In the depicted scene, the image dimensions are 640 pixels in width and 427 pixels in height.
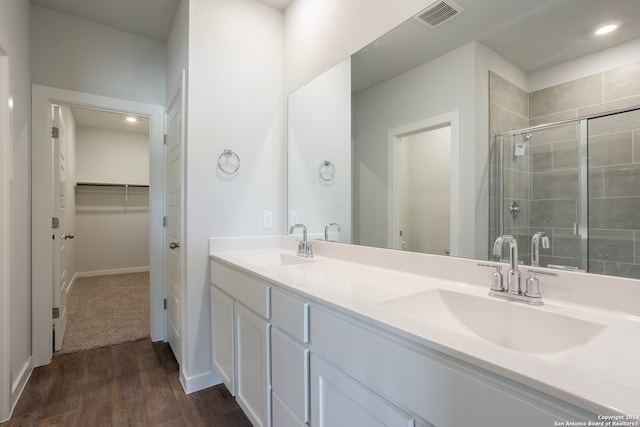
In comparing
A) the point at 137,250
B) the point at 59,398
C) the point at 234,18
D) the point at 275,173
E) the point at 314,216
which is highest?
the point at 234,18

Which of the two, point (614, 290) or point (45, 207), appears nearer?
point (614, 290)

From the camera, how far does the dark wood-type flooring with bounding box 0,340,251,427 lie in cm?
170

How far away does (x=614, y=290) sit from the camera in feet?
2.78

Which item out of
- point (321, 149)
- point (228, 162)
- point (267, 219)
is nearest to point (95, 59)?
point (228, 162)

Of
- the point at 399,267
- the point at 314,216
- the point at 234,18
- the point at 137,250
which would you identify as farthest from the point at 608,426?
the point at 137,250

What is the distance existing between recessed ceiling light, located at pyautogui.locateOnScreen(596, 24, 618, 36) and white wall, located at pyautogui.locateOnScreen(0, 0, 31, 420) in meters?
2.53

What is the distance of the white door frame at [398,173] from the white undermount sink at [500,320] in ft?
0.88

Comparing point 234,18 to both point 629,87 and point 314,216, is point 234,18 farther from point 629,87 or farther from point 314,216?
point 629,87

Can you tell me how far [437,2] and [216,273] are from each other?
177 cm

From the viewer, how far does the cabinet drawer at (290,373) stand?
1.08 m

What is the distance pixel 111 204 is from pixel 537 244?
240 inches

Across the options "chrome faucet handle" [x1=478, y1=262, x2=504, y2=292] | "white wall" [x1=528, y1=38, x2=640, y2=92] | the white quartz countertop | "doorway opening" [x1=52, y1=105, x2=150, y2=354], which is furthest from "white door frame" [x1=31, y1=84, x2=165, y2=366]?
"white wall" [x1=528, y1=38, x2=640, y2=92]

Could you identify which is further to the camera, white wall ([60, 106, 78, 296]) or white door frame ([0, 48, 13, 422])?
white wall ([60, 106, 78, 296])

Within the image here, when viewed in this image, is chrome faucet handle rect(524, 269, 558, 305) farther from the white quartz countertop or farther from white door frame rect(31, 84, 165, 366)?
white door frame rect(31, 84, 165, 366)
